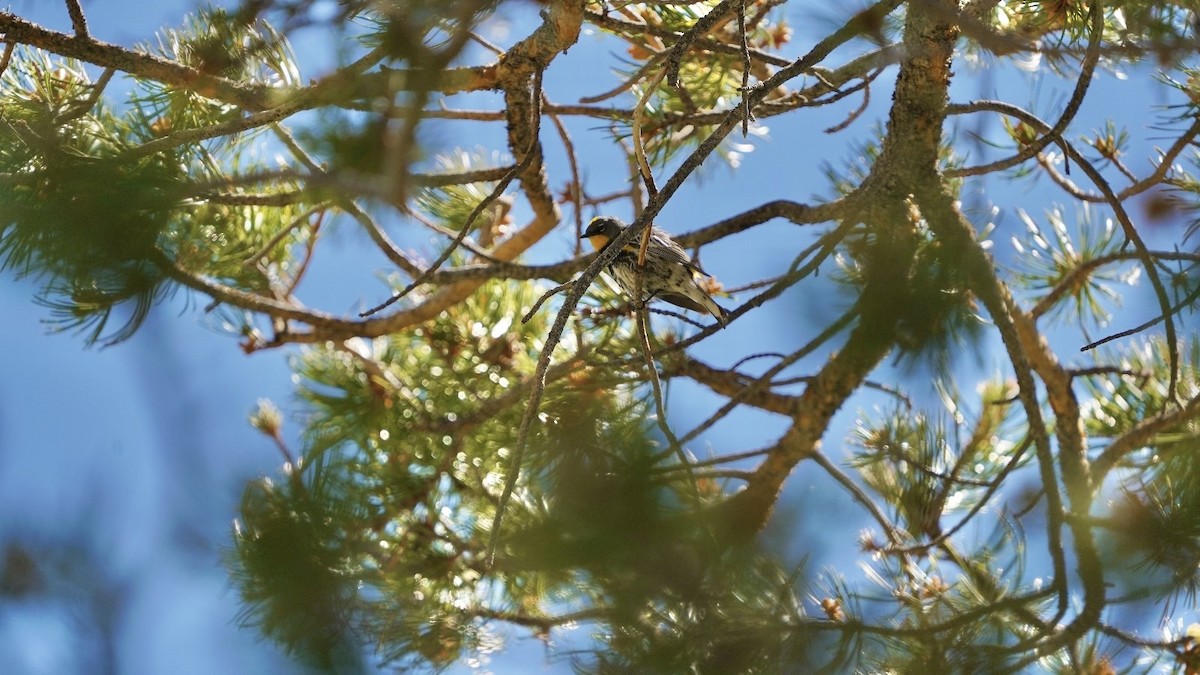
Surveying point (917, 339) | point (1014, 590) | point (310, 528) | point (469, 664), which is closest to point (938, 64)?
point (917, 339)

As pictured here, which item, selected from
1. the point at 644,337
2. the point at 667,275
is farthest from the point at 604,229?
the point at 644,337

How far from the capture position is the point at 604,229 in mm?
3523

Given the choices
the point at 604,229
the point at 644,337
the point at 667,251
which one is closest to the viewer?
the point at 644,337

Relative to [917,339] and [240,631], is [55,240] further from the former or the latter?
[917,339]

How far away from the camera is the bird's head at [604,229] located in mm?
3472

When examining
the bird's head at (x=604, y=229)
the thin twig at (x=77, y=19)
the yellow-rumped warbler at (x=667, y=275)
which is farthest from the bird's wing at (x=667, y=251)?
the thin twig at (x=77, y=19)

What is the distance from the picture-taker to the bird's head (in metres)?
3.47

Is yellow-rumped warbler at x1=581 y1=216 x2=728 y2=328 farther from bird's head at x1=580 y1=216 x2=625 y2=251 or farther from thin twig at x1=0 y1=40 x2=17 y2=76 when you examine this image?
thin twig at x1=0 y1=40 x2=17 y2=76

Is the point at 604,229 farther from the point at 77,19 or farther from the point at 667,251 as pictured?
the point at 77,19

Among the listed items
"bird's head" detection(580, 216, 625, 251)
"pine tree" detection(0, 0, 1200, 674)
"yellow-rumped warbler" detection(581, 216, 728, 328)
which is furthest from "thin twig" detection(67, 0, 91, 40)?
"bird's head" detection(580, 216, 625, 251)

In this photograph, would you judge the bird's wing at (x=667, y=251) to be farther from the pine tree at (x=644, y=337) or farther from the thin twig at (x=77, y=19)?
the thin twig at (x=77, y=19)

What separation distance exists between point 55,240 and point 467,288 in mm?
1250

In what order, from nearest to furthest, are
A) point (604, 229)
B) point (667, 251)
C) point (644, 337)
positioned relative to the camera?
point (644, 337), point (667, 251), point (604, 229)

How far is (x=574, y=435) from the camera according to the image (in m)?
1.53
